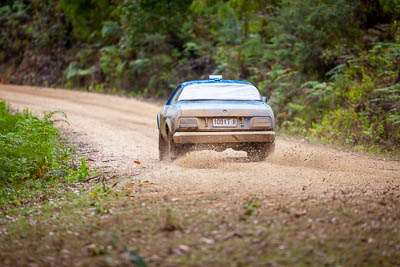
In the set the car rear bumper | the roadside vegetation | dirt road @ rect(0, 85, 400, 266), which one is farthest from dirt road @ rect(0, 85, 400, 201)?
the roadside vegetation

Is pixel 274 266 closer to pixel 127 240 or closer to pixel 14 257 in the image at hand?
pixel 127 240

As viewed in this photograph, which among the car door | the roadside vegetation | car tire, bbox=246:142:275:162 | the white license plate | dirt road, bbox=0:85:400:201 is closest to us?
dirt road, bbox=0:85:400:201

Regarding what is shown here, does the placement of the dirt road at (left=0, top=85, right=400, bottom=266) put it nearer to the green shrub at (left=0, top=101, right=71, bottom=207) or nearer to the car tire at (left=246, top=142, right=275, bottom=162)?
the car tire at (left=246, top=142, right=275, bottom=162)

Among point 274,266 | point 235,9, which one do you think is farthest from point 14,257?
point 235,9

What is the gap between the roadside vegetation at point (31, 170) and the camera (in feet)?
22.5

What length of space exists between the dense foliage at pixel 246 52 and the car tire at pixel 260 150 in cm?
408

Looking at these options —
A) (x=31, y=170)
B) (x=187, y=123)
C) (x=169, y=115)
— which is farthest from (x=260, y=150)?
(x=31, y=170)

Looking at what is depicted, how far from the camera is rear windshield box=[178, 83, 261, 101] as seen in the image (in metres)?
8.55

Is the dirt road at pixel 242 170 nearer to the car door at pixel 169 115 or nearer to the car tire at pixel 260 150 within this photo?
the car tire at pixel 260 150

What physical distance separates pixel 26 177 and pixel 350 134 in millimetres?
8289

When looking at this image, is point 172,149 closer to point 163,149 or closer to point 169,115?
point 169,115

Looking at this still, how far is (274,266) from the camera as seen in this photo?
12.1ft

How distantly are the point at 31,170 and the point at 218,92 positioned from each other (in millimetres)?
3775

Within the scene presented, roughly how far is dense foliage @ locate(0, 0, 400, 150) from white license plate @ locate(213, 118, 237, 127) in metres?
4.96
